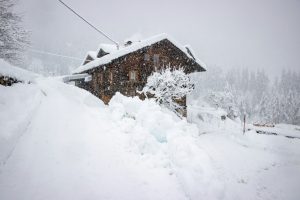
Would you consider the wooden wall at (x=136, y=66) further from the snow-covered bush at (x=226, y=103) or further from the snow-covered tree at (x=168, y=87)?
the snow-covered bush at (x=226, y=103)

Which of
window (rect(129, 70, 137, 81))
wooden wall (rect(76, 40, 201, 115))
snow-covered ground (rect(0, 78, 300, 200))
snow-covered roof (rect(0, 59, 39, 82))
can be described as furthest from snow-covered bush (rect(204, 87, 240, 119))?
snow-covered roof (rect(0, 59, 39, 82))

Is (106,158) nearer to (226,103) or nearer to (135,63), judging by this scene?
(135,63)

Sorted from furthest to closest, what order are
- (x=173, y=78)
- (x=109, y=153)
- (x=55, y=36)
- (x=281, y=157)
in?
(x=55, y=36), (x=173, y=78), (x=281, y=157), (x=109, y=153)

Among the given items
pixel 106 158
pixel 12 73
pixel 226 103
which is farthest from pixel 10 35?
pixel 226 103

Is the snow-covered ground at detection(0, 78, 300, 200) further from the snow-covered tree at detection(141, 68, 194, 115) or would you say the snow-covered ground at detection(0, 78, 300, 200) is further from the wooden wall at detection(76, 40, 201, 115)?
the wooden wall at detection(76, 40, 201, 115)

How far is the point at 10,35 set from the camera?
20.2 meters

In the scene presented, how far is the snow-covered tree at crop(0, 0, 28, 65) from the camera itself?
1997cm

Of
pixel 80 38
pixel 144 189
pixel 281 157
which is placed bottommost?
pixel 281 157

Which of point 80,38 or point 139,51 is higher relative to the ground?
point 80,38

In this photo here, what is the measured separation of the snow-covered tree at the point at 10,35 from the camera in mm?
19969

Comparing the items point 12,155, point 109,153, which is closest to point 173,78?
point 109,153

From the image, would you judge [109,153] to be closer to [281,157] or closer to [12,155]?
[12,155]

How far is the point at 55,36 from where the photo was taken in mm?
187625

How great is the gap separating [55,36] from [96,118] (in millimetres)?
197565
